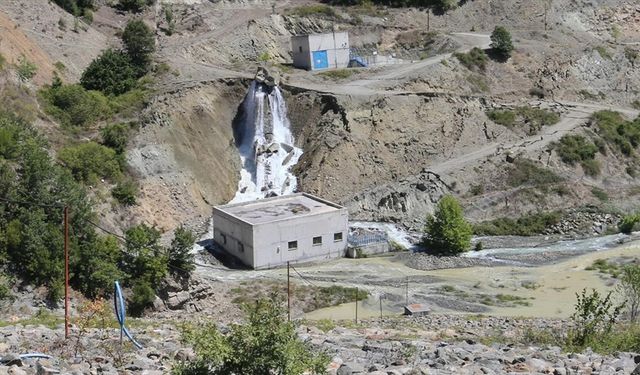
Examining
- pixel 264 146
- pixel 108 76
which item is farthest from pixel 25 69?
pixel 264 146

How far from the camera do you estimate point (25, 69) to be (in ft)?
168

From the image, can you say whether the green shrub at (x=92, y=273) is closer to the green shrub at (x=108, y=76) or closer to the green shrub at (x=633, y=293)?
the green shrub at (x=633, y=293)

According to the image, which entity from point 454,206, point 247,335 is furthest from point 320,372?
point 454,206

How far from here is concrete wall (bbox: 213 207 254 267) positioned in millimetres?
44906

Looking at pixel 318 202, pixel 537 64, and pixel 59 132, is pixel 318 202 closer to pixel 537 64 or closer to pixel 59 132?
pixel 59 132

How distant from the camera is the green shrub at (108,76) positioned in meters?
55.1

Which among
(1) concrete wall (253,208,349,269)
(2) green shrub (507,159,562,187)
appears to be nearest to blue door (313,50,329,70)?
(2) green shrub (507,159,562,187)

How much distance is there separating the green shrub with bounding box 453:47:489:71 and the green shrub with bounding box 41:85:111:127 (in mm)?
26523

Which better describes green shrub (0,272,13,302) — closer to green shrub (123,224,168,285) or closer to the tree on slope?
green shrub (123,224,168,285)

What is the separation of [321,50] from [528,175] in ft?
57.5

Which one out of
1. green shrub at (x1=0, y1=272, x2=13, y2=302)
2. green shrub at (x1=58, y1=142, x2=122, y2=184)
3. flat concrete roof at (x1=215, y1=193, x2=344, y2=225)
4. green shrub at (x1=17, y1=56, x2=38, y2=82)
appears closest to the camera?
green shrub at (x1=0, y1=272, x2=13, y2=302)

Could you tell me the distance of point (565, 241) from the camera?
51219 millimetres

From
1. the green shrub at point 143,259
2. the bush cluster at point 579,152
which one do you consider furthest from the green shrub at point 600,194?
the green shrub at point 143,259

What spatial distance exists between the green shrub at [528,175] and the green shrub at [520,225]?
2.56 meters
